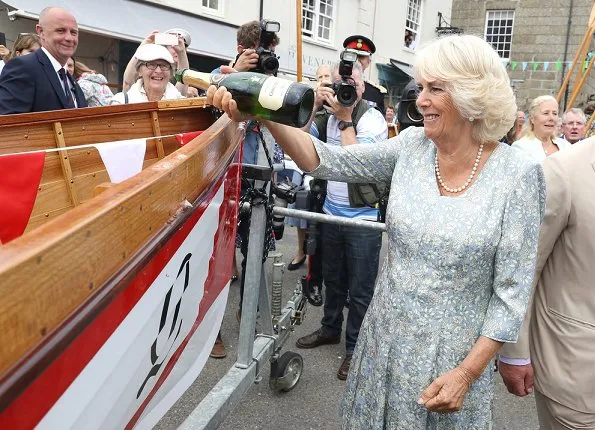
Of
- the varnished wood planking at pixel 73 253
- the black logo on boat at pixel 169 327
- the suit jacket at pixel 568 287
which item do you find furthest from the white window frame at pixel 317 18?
the varnished wood planking at pixel 73 253

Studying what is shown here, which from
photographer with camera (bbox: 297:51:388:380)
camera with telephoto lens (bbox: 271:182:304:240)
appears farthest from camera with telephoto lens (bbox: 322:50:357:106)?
camera with telephoto lens (bbox: 271:182:304:240)

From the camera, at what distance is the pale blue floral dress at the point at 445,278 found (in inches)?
62.6

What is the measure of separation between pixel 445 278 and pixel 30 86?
292 cm

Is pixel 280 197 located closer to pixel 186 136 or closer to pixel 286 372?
pixel 186 136

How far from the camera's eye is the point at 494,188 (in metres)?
1.61

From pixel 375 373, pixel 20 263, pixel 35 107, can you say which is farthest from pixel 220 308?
pixel 35 107

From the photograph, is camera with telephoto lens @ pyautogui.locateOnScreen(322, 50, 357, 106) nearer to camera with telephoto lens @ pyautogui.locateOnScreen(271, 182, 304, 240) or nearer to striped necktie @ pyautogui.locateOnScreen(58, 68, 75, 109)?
camera with telephoto lens @ pyautogui.locateOnScreen(271, 182, 304, 240)

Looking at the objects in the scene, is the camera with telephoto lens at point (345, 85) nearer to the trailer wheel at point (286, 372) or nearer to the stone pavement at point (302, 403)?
the trailer wheel at point (286, 372)

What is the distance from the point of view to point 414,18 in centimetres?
2005

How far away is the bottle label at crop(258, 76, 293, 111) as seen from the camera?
4.64 ft

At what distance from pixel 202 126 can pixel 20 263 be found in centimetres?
216

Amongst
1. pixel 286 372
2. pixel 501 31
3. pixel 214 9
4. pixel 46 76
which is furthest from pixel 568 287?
pixel 501 31

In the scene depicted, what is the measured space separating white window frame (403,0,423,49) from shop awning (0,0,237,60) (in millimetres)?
8854

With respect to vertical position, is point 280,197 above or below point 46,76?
below
